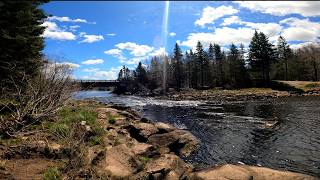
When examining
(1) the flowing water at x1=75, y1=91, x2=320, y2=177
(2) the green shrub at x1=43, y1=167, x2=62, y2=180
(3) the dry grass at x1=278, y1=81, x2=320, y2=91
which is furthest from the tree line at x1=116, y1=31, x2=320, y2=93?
(2) the green shrub at x1=43, y1=167, x2=62, y2=180

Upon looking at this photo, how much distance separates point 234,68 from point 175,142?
71.2 metres

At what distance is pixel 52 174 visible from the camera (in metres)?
12.2

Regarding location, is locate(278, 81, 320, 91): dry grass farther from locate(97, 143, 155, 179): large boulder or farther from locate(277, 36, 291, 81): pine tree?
locate(97, 143, 155, 179): large boulder

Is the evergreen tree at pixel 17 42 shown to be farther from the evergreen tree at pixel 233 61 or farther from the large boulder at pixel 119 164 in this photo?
the evergreen tree at pixel 233 61

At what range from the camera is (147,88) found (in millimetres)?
119562

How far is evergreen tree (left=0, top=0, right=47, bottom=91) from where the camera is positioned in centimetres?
1928

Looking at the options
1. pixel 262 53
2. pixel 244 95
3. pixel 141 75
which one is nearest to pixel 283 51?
pixel 262 53

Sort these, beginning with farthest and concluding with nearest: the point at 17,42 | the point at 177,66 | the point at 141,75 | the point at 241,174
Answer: the point at 141,75 < the point at 177,66 < the point at 17,42 < the point at 241,174

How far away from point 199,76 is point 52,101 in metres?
95.3

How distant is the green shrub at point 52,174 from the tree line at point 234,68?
7460 centimetres

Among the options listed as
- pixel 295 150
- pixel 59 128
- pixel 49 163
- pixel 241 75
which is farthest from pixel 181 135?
pixel 241 75

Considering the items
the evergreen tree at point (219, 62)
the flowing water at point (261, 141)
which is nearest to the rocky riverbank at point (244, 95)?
the evergreen tree at point (219, 62)

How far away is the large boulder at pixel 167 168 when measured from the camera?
44.7 feet

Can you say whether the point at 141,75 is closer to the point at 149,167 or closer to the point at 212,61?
the point at 212,61
